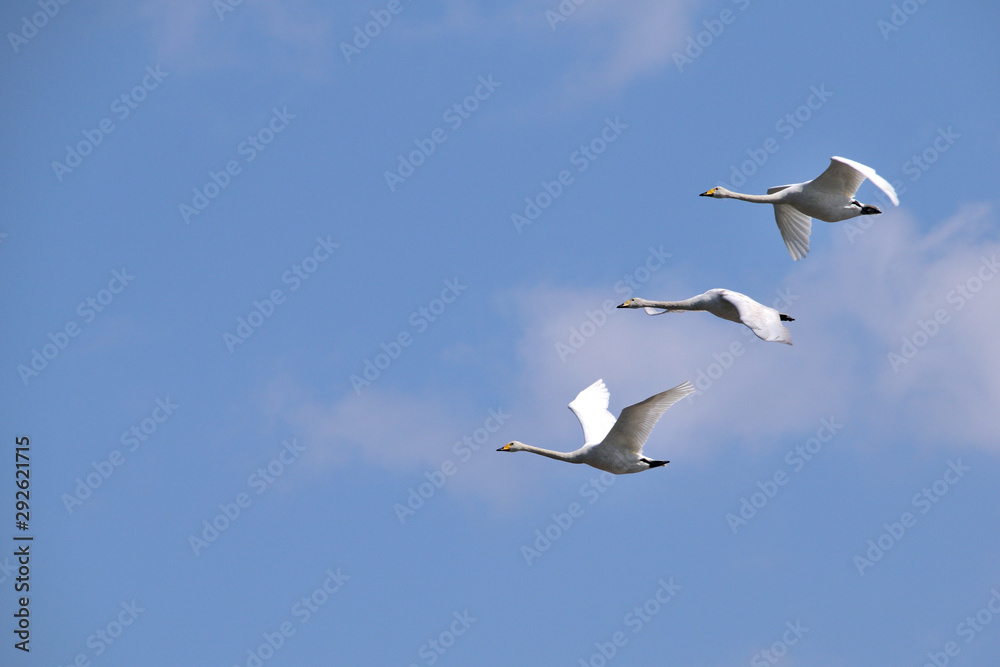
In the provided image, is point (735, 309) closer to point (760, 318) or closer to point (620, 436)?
point (760, 318)

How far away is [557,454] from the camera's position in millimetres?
40031

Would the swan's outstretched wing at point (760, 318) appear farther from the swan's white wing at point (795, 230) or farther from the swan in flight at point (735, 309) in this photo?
the swan's white wing at point (795, 230)

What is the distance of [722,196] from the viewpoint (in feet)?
141

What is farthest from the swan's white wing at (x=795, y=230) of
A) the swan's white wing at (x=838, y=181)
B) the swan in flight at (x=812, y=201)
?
the swan's white wing at (x=838, y=181)

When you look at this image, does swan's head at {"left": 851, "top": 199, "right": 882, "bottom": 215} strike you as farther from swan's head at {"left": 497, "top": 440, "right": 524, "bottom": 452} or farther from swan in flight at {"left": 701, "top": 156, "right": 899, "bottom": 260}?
swan's head at {"left": 497, "top": 440, "right": 524, "bottom": 452}

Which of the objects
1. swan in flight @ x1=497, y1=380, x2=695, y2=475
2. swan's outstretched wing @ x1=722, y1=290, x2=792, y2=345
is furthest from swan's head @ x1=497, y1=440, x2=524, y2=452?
swan's outstretched wing @ x1=722, y1=290, x2=792, y2=345

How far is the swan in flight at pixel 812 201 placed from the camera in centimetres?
4056

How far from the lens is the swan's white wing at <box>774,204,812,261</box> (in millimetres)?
42781

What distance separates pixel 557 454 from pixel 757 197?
9.72 meters

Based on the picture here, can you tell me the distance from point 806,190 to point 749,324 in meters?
8.37

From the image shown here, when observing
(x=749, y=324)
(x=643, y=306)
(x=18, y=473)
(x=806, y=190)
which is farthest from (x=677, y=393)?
(x=18, y=473)

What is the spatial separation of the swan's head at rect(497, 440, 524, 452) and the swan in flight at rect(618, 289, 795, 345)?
16.4 ft

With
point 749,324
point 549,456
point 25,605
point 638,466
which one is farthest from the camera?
point 25,605

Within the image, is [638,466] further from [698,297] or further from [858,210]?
[858,210]
